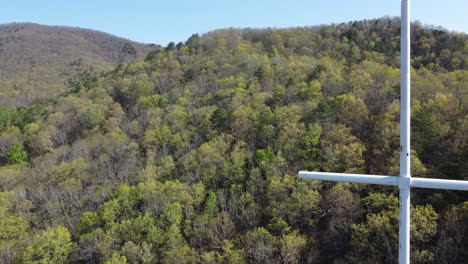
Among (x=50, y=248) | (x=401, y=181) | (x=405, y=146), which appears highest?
(x=405, y=146)

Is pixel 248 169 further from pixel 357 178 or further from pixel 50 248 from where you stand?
pixel 357 178

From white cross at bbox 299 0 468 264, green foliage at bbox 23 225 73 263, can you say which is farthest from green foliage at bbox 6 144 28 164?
white cross at bbox 299 0 468 264

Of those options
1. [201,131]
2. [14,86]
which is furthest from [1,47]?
[201,131]

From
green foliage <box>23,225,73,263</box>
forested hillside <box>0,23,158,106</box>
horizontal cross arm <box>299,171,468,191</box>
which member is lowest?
green foliage <box>23,225,73,263</box>

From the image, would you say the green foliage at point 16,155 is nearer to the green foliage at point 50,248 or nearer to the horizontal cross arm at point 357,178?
the green foliage at point 50,248

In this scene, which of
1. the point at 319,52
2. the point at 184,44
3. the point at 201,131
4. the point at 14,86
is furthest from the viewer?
the point at 14,86

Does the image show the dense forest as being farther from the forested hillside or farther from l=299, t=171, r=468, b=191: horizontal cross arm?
the forested hillside

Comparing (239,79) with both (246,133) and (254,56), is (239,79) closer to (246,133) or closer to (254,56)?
(254,56)

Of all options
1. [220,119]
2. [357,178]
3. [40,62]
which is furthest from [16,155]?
[40,62]
